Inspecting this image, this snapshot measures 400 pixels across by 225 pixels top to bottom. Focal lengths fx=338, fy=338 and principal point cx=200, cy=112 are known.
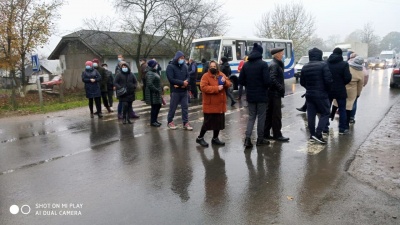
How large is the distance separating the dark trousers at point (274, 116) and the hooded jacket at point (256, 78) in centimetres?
68

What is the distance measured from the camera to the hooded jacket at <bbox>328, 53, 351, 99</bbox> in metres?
7.34

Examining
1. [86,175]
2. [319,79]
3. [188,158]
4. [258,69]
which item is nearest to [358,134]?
[319,79]

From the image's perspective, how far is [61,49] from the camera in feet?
119

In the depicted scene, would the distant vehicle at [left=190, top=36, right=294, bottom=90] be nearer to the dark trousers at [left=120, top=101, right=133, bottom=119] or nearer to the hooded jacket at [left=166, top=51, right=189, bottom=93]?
the dark trousers at [left=120, top=101, right=133, bottom=119]

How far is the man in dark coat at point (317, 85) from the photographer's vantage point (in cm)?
663

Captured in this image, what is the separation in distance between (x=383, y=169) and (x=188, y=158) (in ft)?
10.4

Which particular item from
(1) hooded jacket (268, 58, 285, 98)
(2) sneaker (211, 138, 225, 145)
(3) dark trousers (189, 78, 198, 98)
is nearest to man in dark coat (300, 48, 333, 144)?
(1) hooded jacket (268, 58, 285, 98)

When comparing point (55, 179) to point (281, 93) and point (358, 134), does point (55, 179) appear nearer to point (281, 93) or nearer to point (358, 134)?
point (281, 93)

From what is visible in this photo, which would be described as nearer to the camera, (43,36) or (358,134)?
(358,134)

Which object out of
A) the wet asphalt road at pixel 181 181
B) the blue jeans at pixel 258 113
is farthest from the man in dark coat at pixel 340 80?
the blue jeans at pixel 258 113

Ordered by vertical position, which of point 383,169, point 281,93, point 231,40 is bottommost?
point 383,169

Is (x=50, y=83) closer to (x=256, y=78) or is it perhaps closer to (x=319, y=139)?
(x=256, y=78)

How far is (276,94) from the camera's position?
6.97 meters

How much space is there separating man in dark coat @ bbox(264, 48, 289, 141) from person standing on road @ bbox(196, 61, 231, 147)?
1.02 m
